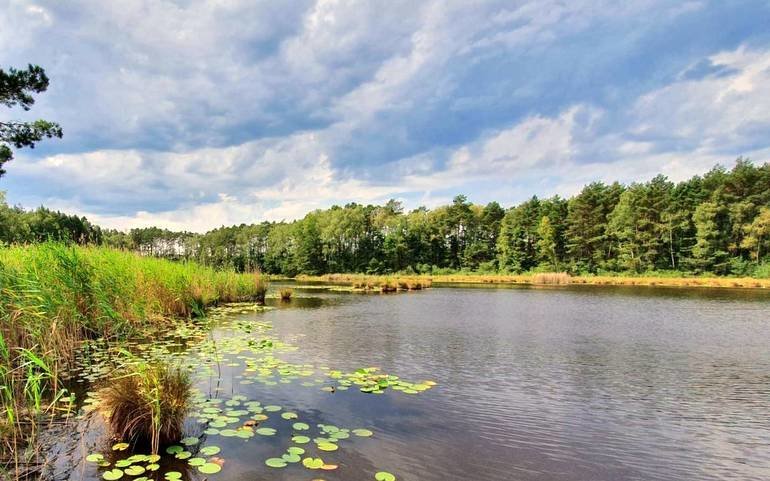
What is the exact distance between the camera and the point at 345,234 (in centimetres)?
7756

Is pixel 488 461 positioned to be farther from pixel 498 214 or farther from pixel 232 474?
pixel 498 214

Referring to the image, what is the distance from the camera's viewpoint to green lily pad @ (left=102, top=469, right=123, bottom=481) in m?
3.77

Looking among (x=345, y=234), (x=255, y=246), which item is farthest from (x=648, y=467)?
(x=255, y=246)

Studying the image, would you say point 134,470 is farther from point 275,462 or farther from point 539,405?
point 539,405

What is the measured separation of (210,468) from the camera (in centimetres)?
403

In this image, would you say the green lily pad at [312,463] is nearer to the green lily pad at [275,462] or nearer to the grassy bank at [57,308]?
the green lily pad at [275,462]

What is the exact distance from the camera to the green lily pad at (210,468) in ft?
13.0

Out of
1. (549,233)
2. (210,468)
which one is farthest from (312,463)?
(549,233)

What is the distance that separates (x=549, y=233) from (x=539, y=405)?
61345mm

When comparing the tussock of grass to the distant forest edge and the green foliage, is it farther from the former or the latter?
the green foliage

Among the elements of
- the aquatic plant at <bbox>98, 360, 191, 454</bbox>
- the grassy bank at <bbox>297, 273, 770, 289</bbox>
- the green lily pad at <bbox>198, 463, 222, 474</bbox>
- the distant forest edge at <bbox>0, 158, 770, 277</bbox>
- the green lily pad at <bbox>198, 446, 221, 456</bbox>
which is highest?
the distant forest edge at <bbox>0, 158, 770, 277</bbox>

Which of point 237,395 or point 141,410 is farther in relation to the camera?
point 237,395

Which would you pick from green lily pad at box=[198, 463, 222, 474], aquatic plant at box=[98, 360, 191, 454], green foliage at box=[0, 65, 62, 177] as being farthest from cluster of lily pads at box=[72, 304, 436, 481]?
green foliage at box=[0, 65, 62, 177]

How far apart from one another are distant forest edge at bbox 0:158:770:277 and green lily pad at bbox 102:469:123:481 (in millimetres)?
34027
